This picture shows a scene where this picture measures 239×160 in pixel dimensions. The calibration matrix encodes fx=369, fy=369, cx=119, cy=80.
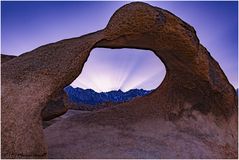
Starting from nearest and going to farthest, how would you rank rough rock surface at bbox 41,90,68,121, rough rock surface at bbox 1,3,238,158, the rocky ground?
rough rock surface at bbox 1,3,238,158 < the rocky ground < rough rock surface at bbox 41,90,68,121

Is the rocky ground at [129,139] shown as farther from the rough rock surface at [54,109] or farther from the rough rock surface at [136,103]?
the rough rock surface at [54,109]

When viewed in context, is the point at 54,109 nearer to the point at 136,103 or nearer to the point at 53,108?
the point at 53,108

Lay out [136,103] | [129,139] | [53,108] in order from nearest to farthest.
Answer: [129,139] < [53,108] < [136,103]

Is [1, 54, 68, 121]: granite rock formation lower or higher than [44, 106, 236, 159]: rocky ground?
higher

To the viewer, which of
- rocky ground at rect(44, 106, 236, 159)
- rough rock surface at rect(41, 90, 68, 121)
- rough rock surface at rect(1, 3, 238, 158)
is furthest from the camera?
rough rock surface at rect(41, 90, 68, 121)

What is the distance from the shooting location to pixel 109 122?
816 cm

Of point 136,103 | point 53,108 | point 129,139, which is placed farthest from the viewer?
point 136,103

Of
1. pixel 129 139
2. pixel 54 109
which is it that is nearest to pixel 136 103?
pixel 129 139

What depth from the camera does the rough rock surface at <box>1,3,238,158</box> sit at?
4.95 m

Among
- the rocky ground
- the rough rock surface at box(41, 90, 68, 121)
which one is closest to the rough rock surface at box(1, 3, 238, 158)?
the rocky ground

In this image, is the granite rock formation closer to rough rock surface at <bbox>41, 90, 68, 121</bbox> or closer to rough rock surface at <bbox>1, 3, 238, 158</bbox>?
rough rock surface at <bbox>41, 90, 68, 121</bbox>

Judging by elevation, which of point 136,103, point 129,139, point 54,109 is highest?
point 54,109

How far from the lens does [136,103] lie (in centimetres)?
891

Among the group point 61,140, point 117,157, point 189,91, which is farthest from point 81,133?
point 189,91
